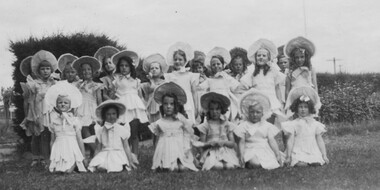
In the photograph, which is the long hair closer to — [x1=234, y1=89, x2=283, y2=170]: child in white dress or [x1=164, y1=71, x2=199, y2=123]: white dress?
[x1=164, y1=71, x2=199, y2=123]: white dress

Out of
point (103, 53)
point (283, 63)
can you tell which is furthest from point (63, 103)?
point (283, 63)

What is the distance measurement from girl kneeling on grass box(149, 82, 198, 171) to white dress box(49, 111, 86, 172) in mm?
1287

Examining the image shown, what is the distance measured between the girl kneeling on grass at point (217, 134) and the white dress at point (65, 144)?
2025 millimetres

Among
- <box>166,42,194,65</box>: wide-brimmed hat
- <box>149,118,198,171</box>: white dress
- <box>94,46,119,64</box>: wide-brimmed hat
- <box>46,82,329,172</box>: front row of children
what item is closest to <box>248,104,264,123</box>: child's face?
<box>46,82,329,172</box>: front row of children

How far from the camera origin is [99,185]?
21.7 ft

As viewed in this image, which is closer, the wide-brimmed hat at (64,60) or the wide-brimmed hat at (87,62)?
the wide-brimmed hat at (87,62)

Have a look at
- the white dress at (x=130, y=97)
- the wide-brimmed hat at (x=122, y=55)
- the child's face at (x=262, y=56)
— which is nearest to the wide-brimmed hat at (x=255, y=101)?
the child's face at (x=262, y=56)

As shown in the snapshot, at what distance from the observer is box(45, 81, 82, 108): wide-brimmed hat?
27.3 feet

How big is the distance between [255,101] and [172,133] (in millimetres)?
1442

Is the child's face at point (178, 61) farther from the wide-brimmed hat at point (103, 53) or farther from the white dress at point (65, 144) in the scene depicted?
the white dress at point (65, 144)

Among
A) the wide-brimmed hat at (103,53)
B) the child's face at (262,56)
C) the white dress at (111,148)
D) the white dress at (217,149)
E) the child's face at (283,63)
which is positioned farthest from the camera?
the child's face at (283,63)

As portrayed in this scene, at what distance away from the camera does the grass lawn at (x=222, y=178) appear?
6295 mm

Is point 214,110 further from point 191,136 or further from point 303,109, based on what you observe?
point 303,109

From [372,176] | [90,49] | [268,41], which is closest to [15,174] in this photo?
[90,49]
